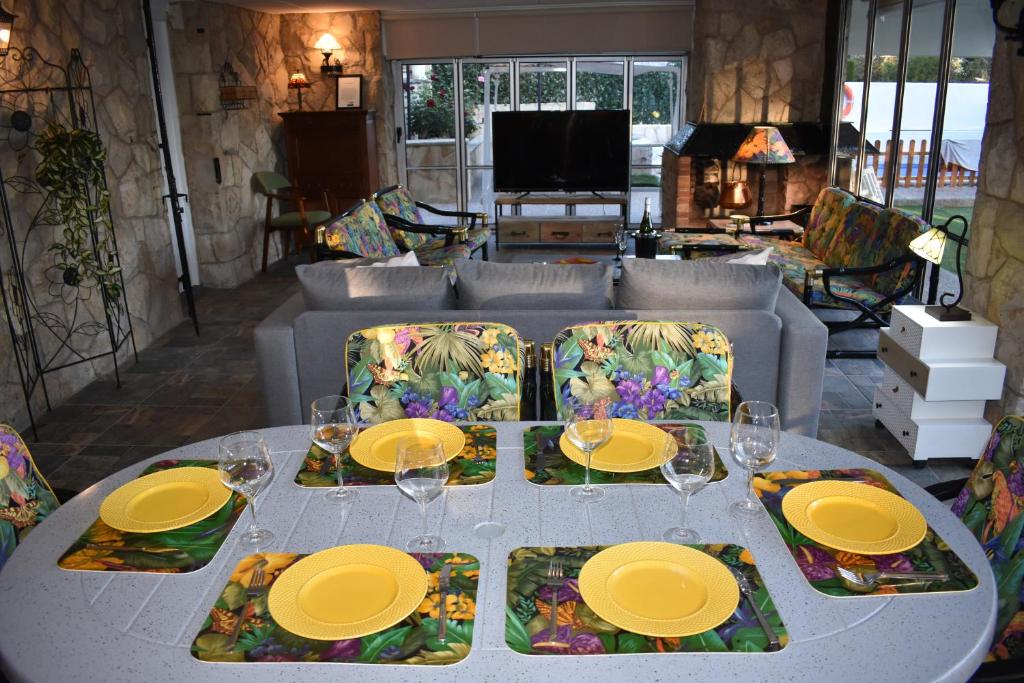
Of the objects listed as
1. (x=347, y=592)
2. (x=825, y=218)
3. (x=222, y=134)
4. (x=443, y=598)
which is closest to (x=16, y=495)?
(x=347, y=592)

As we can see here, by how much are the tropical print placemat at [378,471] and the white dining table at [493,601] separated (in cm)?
3

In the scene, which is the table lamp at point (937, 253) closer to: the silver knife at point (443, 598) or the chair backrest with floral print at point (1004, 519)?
the chair backrest with floral print at point (1004, 519)

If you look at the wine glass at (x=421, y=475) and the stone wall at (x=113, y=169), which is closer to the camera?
the wine glass at (x=421, y=475)

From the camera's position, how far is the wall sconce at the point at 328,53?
303 inches

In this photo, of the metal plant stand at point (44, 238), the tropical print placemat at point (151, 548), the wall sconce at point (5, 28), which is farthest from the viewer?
the metal plant stand at point (44, 238)

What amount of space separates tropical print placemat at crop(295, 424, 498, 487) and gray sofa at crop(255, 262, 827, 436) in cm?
125

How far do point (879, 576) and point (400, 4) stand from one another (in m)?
6.98

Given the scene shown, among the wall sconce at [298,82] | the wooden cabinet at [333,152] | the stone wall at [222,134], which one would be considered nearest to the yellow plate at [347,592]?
the stone wall at [222,134]

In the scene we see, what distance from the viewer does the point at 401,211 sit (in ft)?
20.7

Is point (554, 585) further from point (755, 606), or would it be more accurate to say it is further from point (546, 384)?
point (546, 384)

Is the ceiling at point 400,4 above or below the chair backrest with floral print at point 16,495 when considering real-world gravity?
above

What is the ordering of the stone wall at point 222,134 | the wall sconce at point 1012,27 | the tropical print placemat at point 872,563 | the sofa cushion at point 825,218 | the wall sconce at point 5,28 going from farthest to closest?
1. the stone wall at point 222,134
2. the sofa cushion at point 825,218
3. the wall sconce at point 5,28
4. the wall sconce at point 1012,27
5. the tropical print placemat at point 872,563

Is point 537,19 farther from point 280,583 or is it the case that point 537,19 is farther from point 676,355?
point 280,583

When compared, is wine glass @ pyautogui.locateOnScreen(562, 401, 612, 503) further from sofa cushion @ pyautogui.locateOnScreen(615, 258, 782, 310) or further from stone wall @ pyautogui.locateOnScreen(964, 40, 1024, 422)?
stone wall @ pyautogui.locateOnScreen(964, 40, 1024, 422)
